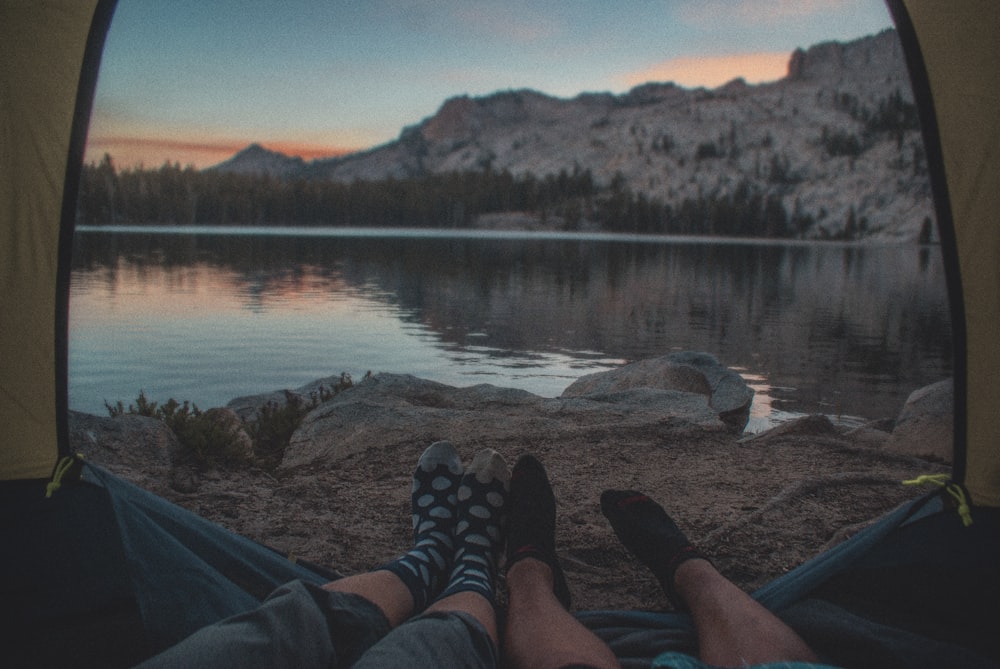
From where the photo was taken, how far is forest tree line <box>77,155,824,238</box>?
109 m

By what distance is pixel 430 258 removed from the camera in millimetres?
50219

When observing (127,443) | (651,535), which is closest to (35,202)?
(651,535)

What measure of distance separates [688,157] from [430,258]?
150 meters

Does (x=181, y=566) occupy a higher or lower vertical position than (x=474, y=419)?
higher

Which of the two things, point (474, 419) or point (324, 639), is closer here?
point (324, 639)

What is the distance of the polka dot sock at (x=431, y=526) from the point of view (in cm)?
250

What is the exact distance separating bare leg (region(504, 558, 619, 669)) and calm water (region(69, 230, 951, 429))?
336 inches

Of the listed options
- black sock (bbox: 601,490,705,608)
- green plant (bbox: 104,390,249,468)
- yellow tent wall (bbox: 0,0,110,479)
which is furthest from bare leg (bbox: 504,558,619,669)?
green plant (bbox: 104,390,249,468)

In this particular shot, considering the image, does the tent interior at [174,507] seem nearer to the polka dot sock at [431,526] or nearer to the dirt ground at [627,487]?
the polka dot sock at [431,526]

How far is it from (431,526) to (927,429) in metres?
4.63

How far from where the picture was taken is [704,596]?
7.79 feet

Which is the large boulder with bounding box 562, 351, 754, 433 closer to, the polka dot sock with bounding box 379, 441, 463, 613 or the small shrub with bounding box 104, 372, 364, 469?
the small shrub with bounding box 104, 372, 364, 469

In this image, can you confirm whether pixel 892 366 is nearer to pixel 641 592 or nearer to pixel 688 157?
pixel 641 592

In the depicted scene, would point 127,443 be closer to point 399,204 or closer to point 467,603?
point 467,603
